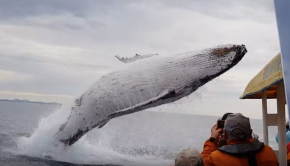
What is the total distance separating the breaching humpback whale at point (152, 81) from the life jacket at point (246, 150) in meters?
5.00

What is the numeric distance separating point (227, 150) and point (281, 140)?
1731 mm

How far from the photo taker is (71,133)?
1048cm

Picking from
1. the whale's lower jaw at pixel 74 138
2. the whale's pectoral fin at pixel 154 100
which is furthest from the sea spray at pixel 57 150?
the whale's pectoral fin at pixel 154 100

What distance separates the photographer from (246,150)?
300 centimetres

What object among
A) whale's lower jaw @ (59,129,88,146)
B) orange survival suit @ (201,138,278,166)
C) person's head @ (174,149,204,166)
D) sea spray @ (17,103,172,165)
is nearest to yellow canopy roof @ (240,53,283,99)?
orange survival suit @ (201,138,278,166)

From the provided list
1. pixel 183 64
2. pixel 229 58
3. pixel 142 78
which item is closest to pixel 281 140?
pixel 229 58

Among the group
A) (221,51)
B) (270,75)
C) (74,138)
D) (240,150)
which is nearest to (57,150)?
(74,138)

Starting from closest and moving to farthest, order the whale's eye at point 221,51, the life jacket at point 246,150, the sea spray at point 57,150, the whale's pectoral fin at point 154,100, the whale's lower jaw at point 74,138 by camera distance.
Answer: the life jacket at point 246,150, the whale's eye at point 221,51, the whale's pectoral fin at point 154,100, the whale's lower jaw at point 74,138, the sea spray at point 57,150

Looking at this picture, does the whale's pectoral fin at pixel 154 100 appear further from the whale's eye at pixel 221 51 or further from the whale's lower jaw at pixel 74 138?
the whale's lower jaw at pixel 74 138

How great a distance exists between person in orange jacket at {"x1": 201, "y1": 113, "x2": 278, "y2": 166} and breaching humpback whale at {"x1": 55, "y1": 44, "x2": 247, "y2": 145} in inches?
195

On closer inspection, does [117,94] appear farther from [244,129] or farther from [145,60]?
[244,129]

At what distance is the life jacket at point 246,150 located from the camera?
9.73ft

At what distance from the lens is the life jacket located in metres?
2.97

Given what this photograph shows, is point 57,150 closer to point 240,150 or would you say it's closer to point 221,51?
point 221,51
